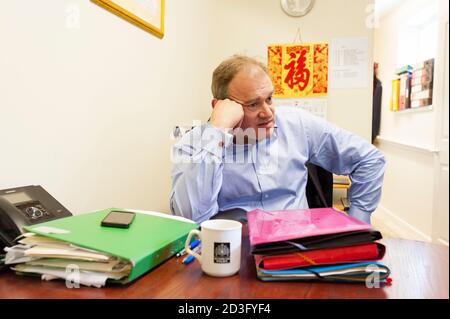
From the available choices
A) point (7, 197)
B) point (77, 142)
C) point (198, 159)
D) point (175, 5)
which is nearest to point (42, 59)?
point (77, 142)

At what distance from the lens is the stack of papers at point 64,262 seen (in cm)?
55

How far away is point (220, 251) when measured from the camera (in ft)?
1.91

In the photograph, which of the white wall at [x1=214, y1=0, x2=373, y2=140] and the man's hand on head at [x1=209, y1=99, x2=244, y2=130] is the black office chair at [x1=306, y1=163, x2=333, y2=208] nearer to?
the man's hand on head at [x1=209, y1=99, x2=244, y2=130]

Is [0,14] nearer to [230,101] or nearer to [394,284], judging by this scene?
[230,101]

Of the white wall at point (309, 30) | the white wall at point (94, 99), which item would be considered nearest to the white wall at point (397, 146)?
the white wall at point (309, 30)

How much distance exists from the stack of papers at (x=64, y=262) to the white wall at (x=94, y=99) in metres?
0.26

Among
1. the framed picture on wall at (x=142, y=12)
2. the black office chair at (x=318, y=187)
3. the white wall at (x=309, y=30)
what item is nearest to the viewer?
the framed picture on wall at (x=142, y=12)

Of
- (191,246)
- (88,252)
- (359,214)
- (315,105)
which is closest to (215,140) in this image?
(191,246)

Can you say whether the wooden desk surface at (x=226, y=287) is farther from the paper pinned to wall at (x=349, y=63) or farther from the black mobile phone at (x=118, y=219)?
the paper pinned to wall at (x=349, y=63)

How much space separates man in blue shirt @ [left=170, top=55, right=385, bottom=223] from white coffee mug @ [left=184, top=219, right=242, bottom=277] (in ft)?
1.42

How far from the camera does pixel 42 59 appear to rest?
2.85 feet

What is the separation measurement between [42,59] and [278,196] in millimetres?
853

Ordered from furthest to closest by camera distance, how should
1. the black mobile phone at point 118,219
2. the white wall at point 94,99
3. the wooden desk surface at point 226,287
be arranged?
the white wall at point 94,99
the black mobile phone at point 118,219
the wooden desk surface at point 226,287

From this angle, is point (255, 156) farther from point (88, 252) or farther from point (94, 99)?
point (88, 252)
